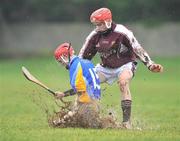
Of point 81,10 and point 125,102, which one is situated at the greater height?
point 81,10

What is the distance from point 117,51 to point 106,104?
15.9ft

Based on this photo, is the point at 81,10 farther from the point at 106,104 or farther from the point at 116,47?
the point at 116,47

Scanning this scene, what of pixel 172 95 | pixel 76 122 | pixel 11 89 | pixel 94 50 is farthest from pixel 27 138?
pixel 11 89

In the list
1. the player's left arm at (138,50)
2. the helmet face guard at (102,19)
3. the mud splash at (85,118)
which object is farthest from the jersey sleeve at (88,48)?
the mud splash at (85,118)

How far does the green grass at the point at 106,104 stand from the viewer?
12.1 meters

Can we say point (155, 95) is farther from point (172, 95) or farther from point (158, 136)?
point (158, 136)

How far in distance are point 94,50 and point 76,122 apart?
1.38 metres

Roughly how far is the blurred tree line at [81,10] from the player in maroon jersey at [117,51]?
1533 inches

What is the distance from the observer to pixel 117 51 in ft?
45.2

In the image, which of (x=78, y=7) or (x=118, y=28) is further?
(x=78, y=7)

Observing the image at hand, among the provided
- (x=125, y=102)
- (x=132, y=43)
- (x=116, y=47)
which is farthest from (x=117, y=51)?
(x=125, y=102)

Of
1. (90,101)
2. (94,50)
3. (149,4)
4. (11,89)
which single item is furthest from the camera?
(149,4)

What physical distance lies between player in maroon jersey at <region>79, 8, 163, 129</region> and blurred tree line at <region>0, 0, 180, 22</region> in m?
38.9

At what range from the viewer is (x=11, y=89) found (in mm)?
24969
